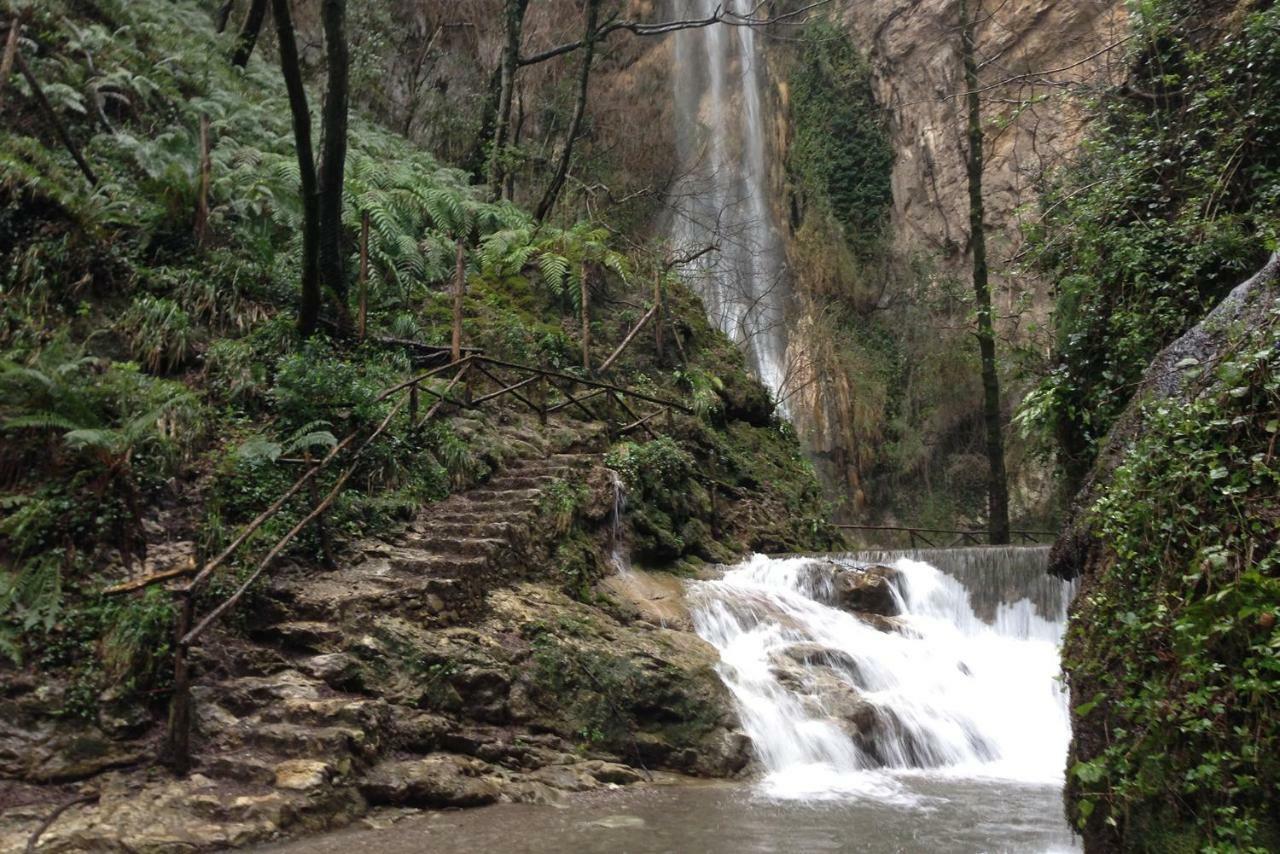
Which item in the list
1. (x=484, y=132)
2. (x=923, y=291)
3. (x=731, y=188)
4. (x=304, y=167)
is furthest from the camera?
(x=731, y=188)

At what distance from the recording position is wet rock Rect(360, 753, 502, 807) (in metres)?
6.03

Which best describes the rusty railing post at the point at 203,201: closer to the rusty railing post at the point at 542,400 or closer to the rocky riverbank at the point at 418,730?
the rusty railing post at the point at 542,400

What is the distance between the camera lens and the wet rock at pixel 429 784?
603 centimetres

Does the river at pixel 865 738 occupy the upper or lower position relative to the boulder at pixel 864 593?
lower

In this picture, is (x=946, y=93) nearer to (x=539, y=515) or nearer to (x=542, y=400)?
(x=542, y=400)

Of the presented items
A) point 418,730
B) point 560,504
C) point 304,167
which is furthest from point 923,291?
point 418,730

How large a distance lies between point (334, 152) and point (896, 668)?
8520mm

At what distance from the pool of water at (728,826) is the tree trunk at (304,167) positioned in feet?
21.1

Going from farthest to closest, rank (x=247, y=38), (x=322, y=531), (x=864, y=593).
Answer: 1. (x=247, y=38)
2. (x=864, y=593)
3. (x=322, y=531)

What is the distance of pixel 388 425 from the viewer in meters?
9.42

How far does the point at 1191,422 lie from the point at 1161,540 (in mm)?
610

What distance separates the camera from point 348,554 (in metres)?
8.11

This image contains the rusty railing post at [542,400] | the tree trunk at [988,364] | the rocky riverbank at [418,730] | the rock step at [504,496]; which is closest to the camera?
the rocky riverbank at [418,730]

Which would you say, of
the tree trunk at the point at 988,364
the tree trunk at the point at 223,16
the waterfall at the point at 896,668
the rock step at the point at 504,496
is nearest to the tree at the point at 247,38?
the tree trunk at the point at 223,16
